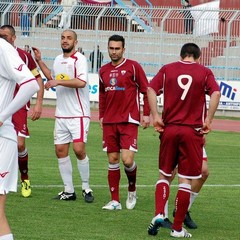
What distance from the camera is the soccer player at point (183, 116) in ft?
32.5

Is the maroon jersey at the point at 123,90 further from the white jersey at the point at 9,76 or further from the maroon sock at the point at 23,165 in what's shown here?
the white jersey at the point at 9,76

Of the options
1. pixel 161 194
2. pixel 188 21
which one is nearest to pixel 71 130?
pixel 161 194

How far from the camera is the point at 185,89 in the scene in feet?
32.5

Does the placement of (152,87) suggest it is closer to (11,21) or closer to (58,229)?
(58,229)

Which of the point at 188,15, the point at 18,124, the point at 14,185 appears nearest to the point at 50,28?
the point at 188,15

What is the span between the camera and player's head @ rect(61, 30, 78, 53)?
1246 cm

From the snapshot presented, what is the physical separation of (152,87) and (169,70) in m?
0.25

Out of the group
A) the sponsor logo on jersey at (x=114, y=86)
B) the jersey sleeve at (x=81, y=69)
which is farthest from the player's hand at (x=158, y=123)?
the jersey sleeve at (x=81, y=69)

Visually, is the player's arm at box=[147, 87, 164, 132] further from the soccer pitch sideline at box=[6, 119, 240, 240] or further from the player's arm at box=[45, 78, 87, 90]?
the player's arm at box=[45, 78, 87, 90]

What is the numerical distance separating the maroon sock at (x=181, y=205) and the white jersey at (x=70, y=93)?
10.2 ft

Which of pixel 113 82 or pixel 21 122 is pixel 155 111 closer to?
pixel 113 82

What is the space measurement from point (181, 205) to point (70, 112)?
10.7ft

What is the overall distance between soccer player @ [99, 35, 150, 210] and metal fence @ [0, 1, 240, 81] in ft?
66.9

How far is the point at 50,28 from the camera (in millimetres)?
34469
